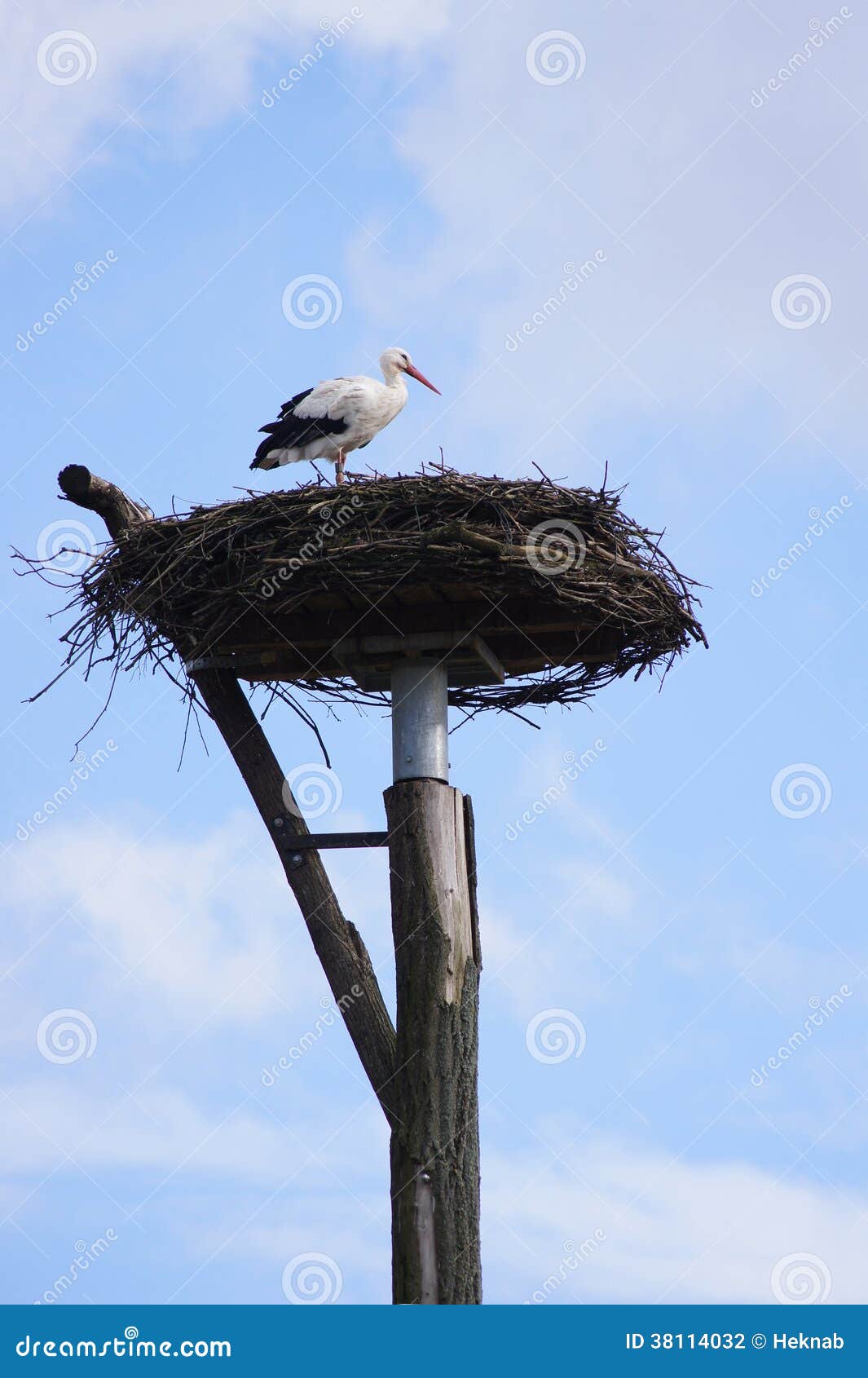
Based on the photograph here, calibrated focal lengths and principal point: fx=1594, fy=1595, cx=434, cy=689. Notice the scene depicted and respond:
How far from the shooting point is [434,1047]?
22.6ft

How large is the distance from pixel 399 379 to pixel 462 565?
3444mm

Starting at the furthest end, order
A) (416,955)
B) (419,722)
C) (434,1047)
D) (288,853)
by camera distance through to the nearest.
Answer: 1. (288,853)
2. (419,722)
3. (416,955)
4. (434,1047)

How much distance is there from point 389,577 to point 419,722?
0.81 m

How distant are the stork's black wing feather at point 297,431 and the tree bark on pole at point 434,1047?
2924mm

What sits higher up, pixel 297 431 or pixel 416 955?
A: pixel 297 431

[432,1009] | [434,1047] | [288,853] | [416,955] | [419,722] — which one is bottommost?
[434,1047]

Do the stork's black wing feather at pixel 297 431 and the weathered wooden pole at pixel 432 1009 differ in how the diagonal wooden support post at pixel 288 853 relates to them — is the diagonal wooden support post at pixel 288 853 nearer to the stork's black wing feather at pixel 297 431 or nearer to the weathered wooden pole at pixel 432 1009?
the weathered wooden pole at pixel 432 1009

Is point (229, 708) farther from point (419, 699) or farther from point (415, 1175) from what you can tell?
point (415, 1175)

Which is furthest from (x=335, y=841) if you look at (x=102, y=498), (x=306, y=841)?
(x=102, y=498)

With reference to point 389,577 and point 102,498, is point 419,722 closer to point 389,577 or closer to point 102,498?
point 389,577

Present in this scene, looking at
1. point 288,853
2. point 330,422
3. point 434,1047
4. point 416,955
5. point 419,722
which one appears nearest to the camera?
point 434,1047

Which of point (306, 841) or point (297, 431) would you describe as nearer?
point (306, 841)

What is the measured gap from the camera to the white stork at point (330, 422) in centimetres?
943

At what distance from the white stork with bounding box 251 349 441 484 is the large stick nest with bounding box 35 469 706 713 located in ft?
6.56
